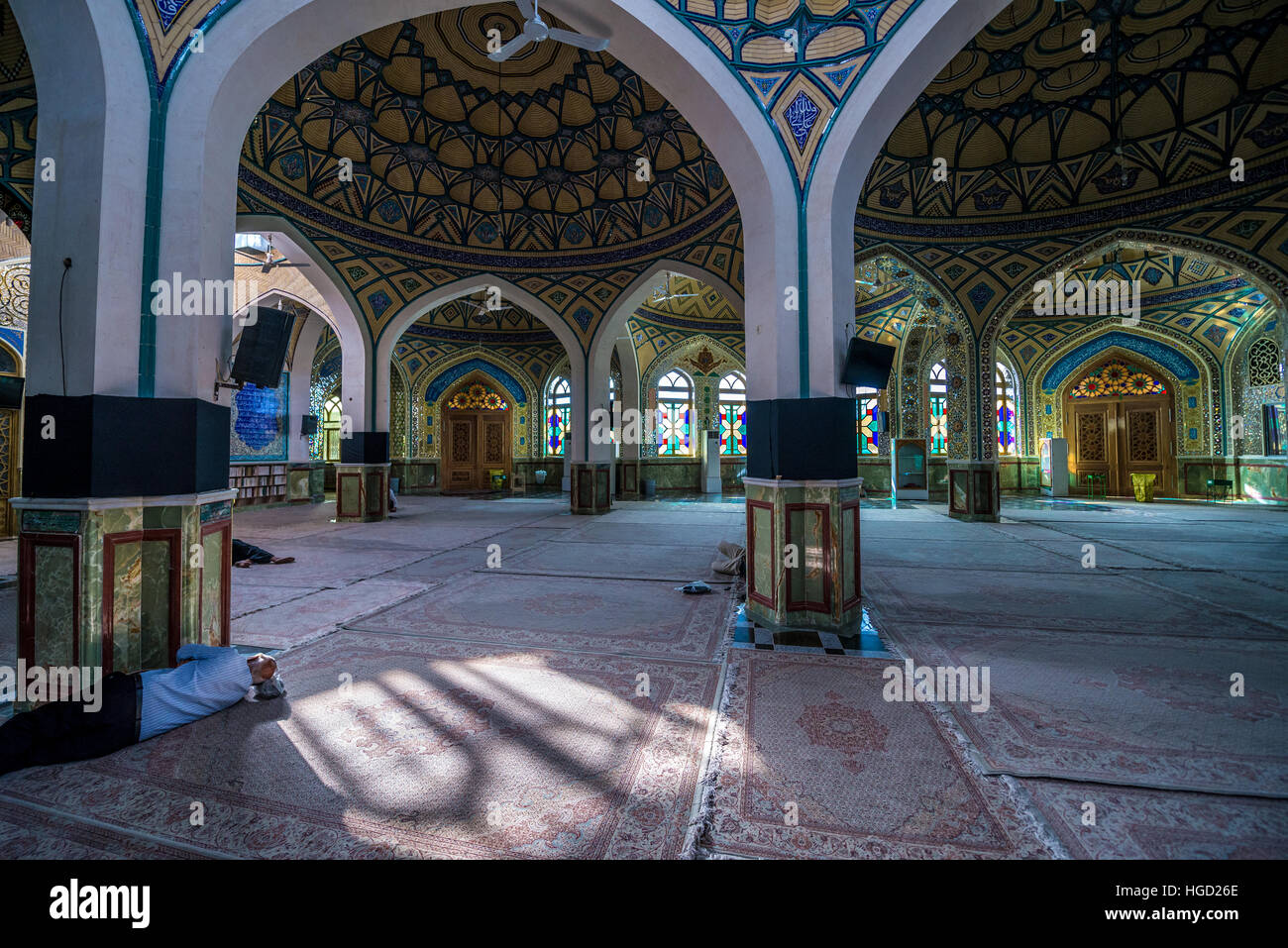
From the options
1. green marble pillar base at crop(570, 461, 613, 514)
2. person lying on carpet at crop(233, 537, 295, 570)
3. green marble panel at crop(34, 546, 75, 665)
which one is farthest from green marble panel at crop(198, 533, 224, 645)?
green marble pillar base at crop(570, 461, 613, 514)

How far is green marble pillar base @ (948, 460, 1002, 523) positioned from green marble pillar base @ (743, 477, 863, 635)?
24.8 ft

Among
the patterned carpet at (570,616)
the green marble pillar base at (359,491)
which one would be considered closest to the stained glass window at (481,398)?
the green marble pillar base at (359,491)

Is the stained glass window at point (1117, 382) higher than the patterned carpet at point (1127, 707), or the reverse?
the stained glass window at point (1117, 382)

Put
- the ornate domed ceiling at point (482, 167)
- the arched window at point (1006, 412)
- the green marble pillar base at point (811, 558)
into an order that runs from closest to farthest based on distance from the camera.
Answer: the green marble pillar base at point (811, 558), the ornate domed ceiling at point (482, 167), the arched window at point (1006, 412)

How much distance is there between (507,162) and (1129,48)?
31.5 feet

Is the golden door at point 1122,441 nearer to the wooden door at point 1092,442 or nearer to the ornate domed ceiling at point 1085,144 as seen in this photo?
Result: the wooden door at point 1092,442

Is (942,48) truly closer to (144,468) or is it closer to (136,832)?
(144,468)

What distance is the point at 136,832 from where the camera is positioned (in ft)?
5.74

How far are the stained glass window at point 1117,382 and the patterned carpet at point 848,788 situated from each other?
1796 cm

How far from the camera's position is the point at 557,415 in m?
18.9

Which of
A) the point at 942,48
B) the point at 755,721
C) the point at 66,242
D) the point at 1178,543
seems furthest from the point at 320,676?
the point at 1178,543

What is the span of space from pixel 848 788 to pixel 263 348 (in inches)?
159

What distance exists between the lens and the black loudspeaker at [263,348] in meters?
3.45

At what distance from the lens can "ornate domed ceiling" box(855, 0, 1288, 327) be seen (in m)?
7.23
